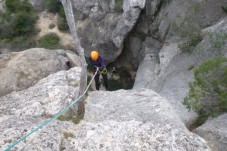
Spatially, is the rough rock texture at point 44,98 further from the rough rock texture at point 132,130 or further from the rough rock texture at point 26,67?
the rough rock texture at point 26,67

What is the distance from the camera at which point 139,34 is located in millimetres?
18719

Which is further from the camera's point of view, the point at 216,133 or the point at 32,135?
the point at 216,133

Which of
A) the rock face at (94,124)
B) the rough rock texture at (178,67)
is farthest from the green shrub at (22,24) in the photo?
the rock face at (94,124)

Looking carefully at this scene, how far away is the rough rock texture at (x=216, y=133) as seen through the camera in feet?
20.1

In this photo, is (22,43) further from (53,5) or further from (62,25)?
(53,5)

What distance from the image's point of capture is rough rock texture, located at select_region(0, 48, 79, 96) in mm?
11992

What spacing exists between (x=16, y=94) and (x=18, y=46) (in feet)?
55.0

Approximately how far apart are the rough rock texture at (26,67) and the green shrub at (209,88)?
25.7 ft

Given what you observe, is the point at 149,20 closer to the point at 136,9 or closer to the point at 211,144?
the point at 136,9

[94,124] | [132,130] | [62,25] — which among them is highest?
[62,25]

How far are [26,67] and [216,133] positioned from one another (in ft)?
33.2

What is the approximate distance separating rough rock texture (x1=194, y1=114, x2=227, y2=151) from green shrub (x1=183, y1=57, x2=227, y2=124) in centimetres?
63

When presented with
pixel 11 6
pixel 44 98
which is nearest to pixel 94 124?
pixel 44 98

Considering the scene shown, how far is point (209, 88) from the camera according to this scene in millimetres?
7949
